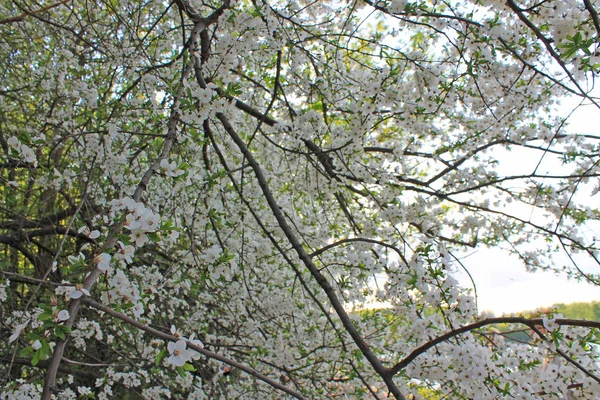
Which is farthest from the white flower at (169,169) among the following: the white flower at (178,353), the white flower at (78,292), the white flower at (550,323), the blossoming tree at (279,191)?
the white flower at (550,323)

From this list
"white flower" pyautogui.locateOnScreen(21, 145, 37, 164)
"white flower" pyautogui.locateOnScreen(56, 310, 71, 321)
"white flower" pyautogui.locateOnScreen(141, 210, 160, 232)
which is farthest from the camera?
"white flower" pyautogui.locateOnScreen(21, 145, 37, 164)

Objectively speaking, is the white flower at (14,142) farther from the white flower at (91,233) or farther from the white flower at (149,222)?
the white flower at (149,222)

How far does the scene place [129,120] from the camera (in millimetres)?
2789

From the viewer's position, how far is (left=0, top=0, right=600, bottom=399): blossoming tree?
5.53 feet

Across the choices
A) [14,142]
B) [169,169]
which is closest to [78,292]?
[169,169]

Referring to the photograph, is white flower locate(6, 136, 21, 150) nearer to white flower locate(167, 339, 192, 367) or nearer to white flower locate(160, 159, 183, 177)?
white flower locate(160, 159, 183, 177)

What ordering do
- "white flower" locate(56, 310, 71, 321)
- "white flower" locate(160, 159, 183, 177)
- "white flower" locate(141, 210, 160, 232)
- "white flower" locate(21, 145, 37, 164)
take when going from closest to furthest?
"white flower" locate(56, 310, 71, 321), "white flower" locate(141, 210, 160, 232), "white flower" locate(160, 159, 183, 177), "white flower" locate(21, 145, 37, 164)

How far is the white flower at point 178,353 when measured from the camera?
47.1 inches

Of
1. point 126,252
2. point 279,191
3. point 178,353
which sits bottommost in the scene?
point 178,353

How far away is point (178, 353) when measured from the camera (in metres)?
1.22

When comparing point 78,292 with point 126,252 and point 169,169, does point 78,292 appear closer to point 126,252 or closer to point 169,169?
point 126,252

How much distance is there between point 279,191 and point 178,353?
3706mm

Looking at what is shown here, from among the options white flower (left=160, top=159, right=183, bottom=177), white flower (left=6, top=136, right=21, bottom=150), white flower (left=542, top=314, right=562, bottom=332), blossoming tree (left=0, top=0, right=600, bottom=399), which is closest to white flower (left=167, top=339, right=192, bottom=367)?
blossoming tree (left=0, top=0, right=600, bottom=399)

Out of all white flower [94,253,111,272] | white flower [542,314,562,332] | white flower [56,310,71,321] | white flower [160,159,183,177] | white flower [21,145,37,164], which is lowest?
white flower [56,310,71,321]
